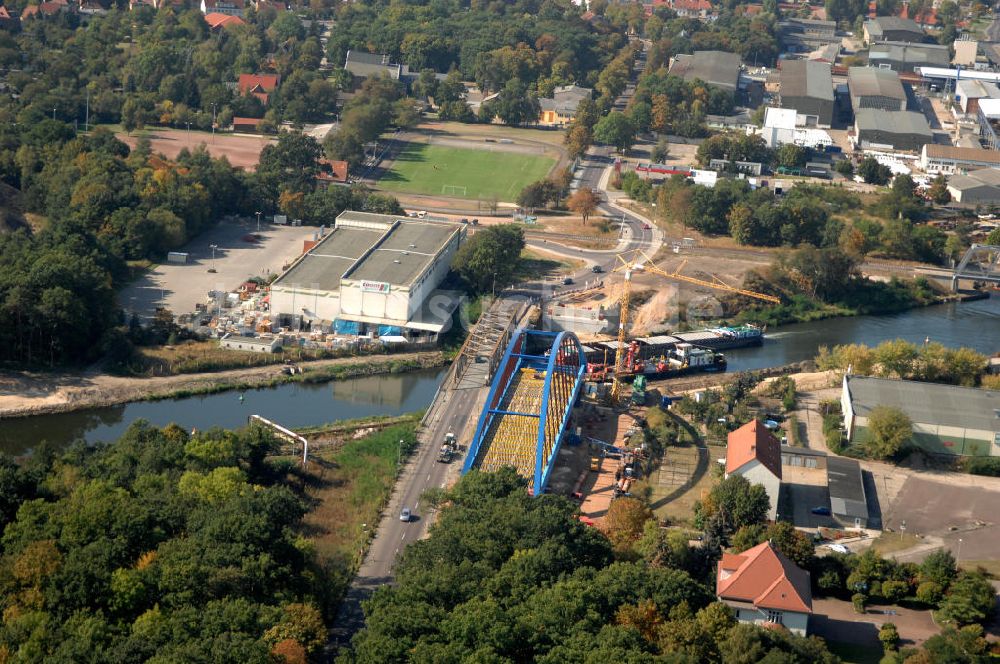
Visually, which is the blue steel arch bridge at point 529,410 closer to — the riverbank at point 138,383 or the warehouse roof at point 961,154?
the riverbank at point 138,383

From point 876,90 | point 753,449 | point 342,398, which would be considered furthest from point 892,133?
point 753,449

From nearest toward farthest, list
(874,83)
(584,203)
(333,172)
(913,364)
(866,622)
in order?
1. (866,622)
2. (913,364)
3. (584,203)
4. (333,172)
5. (874,83)

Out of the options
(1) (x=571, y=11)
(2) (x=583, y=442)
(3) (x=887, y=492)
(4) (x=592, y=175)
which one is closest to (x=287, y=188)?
(4) (x=592, y=175)

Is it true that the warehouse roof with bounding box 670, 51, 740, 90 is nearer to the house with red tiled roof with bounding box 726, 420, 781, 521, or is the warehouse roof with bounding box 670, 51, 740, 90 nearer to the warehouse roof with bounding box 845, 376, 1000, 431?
the warehouse roof with bounding box 845, 376, 1000, 431

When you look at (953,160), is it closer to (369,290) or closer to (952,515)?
(369,290)

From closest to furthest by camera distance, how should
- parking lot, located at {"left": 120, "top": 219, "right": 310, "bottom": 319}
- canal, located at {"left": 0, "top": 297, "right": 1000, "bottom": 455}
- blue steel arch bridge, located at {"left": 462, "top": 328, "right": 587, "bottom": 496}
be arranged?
blue steel arch bridge, located at {"left": 462, "top": 328, "right": 587, "bottom": 496} → canal, located at {"left": 0, "top": 297, "right": 1000, "bottom": 455} → parking lot, located at {"left": 120, "top": 219, "right": 310, "bottom": 319}

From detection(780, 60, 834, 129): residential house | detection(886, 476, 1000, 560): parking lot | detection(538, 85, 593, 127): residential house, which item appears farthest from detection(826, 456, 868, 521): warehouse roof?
detection(538, 85, 593, 127): residential house
